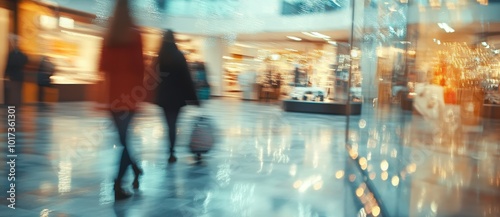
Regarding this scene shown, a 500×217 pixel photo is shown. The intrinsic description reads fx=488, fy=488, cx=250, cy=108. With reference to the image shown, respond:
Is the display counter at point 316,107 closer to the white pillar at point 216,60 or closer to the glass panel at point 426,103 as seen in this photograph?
the glass panel at point 426,103

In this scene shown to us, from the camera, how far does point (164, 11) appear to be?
408 inches

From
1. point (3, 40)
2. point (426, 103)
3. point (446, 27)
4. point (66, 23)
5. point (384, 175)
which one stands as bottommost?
point (384, 175)

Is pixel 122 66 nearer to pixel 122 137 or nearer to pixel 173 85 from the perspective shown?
pixel 122 137

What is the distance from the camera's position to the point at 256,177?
5.51 meters

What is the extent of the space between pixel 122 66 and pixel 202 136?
2449mm

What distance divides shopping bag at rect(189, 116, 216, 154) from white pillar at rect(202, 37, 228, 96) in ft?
62.3

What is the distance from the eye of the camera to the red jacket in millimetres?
4242

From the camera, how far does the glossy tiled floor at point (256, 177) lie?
4.04 metres

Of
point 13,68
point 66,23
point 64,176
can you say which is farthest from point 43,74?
point 64,176

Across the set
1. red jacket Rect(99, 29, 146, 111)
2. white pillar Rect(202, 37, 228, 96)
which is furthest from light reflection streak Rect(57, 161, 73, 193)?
white pillar Rect(202, 37, 228, 96)

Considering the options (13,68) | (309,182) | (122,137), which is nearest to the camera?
(122,137)

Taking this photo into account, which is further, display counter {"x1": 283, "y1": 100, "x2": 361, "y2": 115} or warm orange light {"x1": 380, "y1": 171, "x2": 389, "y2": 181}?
display counter {"x1": 283, "y1": 100, "x2": 361, "y2": 115}

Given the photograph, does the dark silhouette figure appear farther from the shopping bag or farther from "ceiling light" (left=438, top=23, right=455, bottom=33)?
"ceiling light" (left=438, top=23, right=455, bottom=33)

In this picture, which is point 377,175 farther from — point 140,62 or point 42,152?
point 42,152
